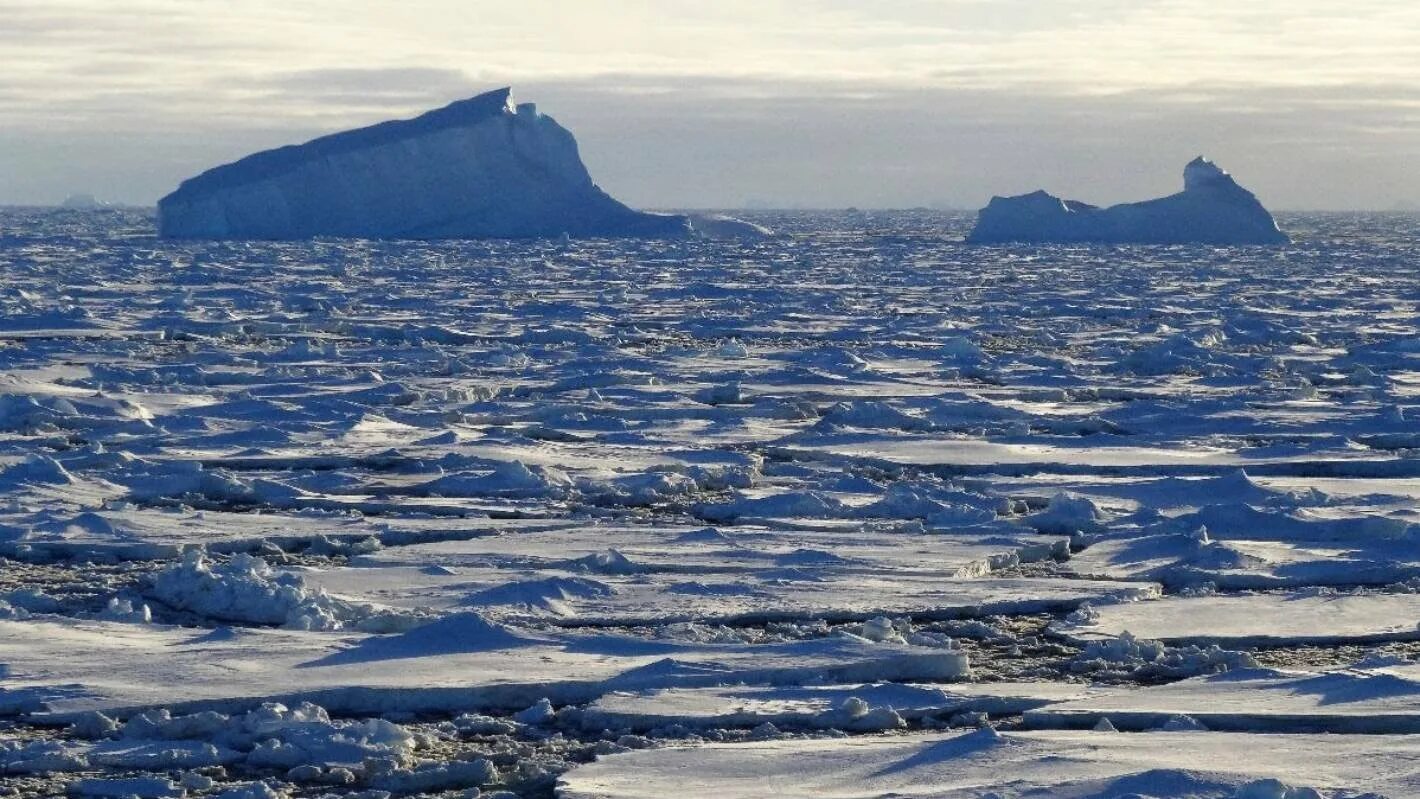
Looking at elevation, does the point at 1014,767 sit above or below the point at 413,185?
below

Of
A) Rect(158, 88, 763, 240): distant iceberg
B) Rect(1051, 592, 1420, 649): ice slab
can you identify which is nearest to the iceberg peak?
Rect(158, 88, 763, 240): distant iceberg

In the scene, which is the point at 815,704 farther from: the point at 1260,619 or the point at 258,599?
the point at 258,599

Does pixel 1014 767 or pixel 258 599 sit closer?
pixel 1014 767

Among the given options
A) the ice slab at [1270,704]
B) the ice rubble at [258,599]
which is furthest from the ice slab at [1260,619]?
the ice rubble at [258,599]

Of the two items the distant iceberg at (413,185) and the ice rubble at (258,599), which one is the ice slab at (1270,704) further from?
the distant iceberg at (413,185)

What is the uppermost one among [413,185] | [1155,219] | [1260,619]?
[413,185]

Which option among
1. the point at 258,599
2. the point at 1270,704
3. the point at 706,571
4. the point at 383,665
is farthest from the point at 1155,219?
the point at 383,665
